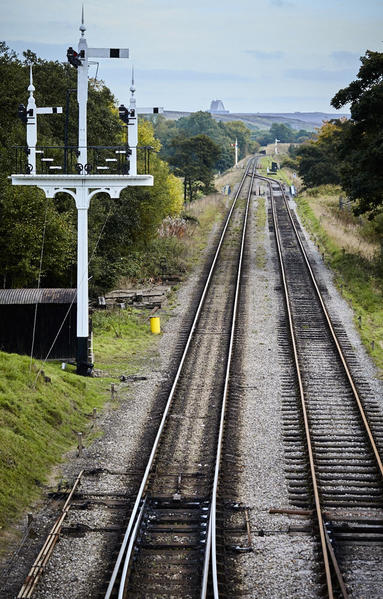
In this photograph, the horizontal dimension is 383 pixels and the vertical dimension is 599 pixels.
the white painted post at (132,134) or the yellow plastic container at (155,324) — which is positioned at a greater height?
the white painted post at (132,134)

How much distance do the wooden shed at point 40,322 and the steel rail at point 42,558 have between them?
833 cm

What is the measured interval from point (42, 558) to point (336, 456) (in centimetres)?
561

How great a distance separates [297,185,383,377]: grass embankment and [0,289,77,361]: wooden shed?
8.03 metres

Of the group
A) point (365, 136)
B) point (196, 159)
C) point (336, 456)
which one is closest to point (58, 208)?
point (365, 136)

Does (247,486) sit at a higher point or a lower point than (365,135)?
lower

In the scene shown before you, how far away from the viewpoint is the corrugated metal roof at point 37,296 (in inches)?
729

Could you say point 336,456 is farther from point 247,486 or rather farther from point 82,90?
point 82,90

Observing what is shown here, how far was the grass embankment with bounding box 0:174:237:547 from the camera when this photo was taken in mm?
11492

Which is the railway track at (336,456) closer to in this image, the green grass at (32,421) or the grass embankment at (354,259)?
the grass embankment at (354,259)

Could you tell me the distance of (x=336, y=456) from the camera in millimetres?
12727

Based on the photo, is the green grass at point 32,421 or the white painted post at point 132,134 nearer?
the green grass at point 32,421

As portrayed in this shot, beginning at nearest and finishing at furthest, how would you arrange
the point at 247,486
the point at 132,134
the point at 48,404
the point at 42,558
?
1. the point at 42,558
2. the point at 247,486
3. the point at 48,404
4. the point at 132,134

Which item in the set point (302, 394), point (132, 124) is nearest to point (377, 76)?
point (132, 124)

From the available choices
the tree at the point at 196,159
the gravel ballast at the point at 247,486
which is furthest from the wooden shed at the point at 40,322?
the tree at the point at 196,159
